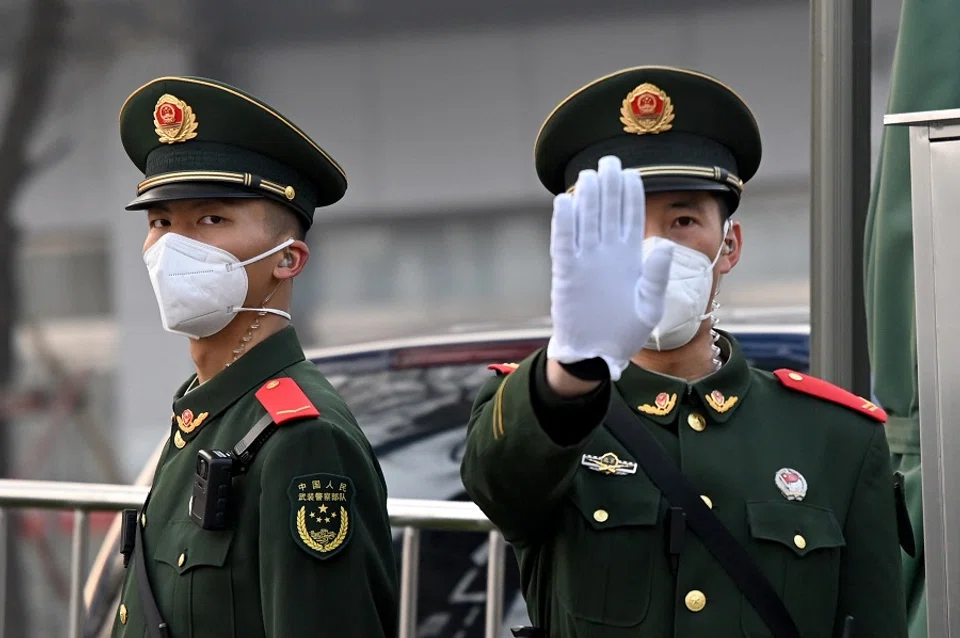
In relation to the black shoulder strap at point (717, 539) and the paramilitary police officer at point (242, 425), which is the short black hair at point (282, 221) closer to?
the paramilitary police officer at point (242, 425)

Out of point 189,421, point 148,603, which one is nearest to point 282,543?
point 148,603

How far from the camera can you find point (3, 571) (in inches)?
157

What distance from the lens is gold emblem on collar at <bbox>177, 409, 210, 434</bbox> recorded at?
2477 mm

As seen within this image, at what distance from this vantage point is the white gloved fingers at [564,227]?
173 cm

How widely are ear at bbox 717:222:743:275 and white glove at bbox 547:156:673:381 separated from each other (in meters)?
0.50

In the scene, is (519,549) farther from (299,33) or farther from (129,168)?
(129,168)

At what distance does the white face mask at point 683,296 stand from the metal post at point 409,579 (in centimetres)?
144

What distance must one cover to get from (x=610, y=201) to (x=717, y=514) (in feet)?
2.02

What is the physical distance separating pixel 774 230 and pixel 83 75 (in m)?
3.42

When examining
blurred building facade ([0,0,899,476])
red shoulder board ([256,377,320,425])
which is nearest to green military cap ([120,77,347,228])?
red shoulder board ([256,377,320,425])

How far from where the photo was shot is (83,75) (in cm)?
641

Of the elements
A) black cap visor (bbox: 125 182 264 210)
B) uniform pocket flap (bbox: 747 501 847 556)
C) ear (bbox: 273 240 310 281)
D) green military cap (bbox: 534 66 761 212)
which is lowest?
uniform pocket flap (bbox: 747 501 847 556)

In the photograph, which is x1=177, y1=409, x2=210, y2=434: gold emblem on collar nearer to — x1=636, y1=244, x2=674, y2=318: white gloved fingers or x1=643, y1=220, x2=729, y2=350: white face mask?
x1=643, y1=220, x2=729, y2=350: white face mask

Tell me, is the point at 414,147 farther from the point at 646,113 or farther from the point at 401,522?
Answer: the point at 646,113
